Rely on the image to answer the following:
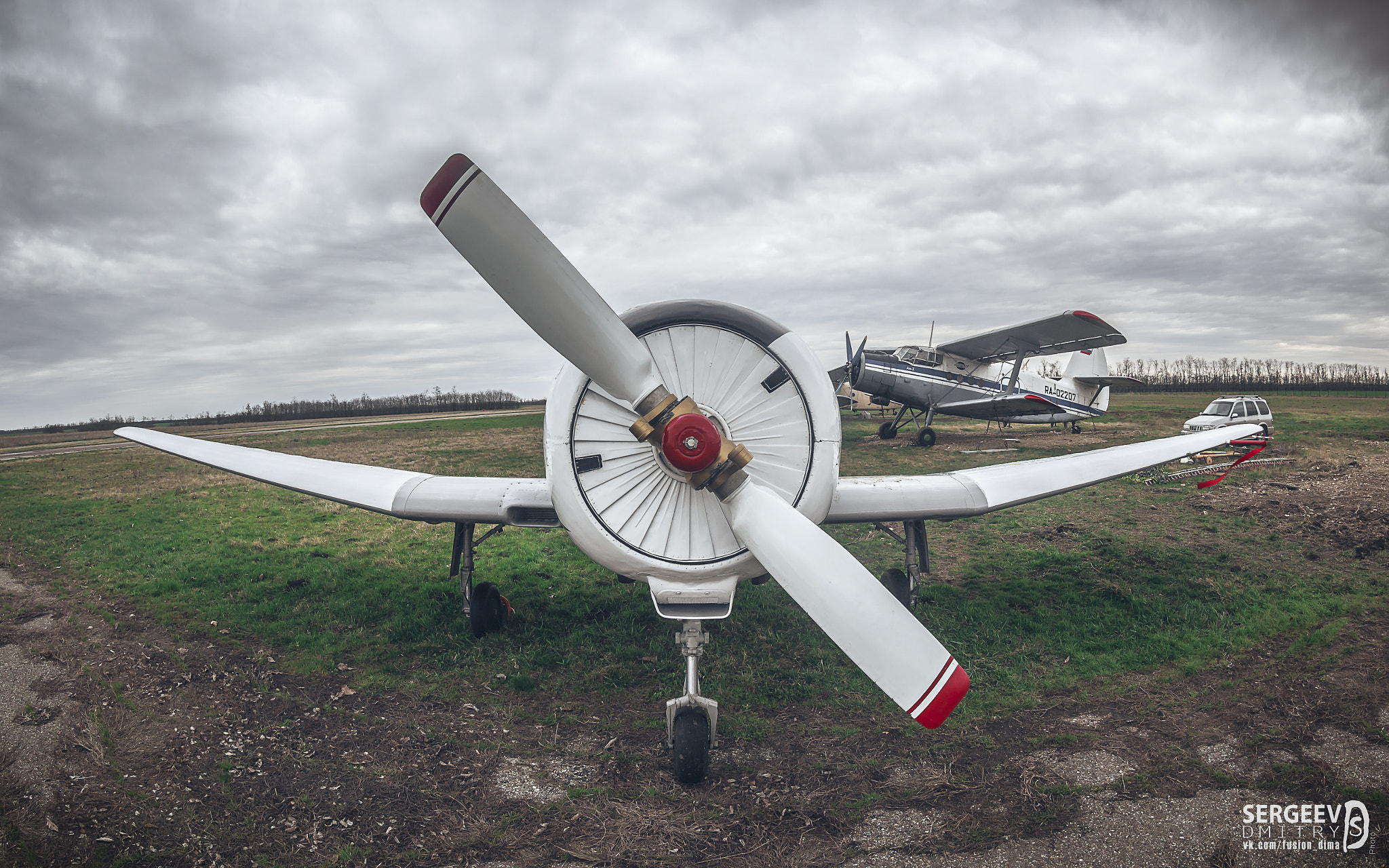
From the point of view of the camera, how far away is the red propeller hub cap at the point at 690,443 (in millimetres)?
2906

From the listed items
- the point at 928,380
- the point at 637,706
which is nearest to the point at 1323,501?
the point at 928,380

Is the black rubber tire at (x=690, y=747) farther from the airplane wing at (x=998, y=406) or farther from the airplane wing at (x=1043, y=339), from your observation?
the airplane wing at (x=998, y=406)

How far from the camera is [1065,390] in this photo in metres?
24.2

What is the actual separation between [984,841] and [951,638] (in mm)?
2617

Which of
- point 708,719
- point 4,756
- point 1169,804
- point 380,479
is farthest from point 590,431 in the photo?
point 4,756

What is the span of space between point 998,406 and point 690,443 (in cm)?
2140

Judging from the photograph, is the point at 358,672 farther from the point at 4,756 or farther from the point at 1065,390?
the point at 1065,390

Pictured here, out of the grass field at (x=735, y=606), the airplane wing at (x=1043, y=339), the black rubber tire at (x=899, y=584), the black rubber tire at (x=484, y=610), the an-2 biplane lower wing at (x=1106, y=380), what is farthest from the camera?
the an-2 biplane lower wing at (x=1106, y=380)

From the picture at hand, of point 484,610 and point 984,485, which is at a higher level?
point 984,485

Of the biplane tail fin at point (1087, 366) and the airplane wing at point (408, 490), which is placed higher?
the biplane tail fin at point (1087, 366)

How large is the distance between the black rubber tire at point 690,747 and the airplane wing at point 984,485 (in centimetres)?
165

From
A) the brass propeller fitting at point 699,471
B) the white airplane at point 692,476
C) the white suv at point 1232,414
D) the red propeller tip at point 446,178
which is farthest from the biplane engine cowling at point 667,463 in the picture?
the white suv at point 1232,414

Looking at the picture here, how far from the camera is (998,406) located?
2105cm

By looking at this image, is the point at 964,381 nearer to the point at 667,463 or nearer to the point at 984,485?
the point at 984,485
